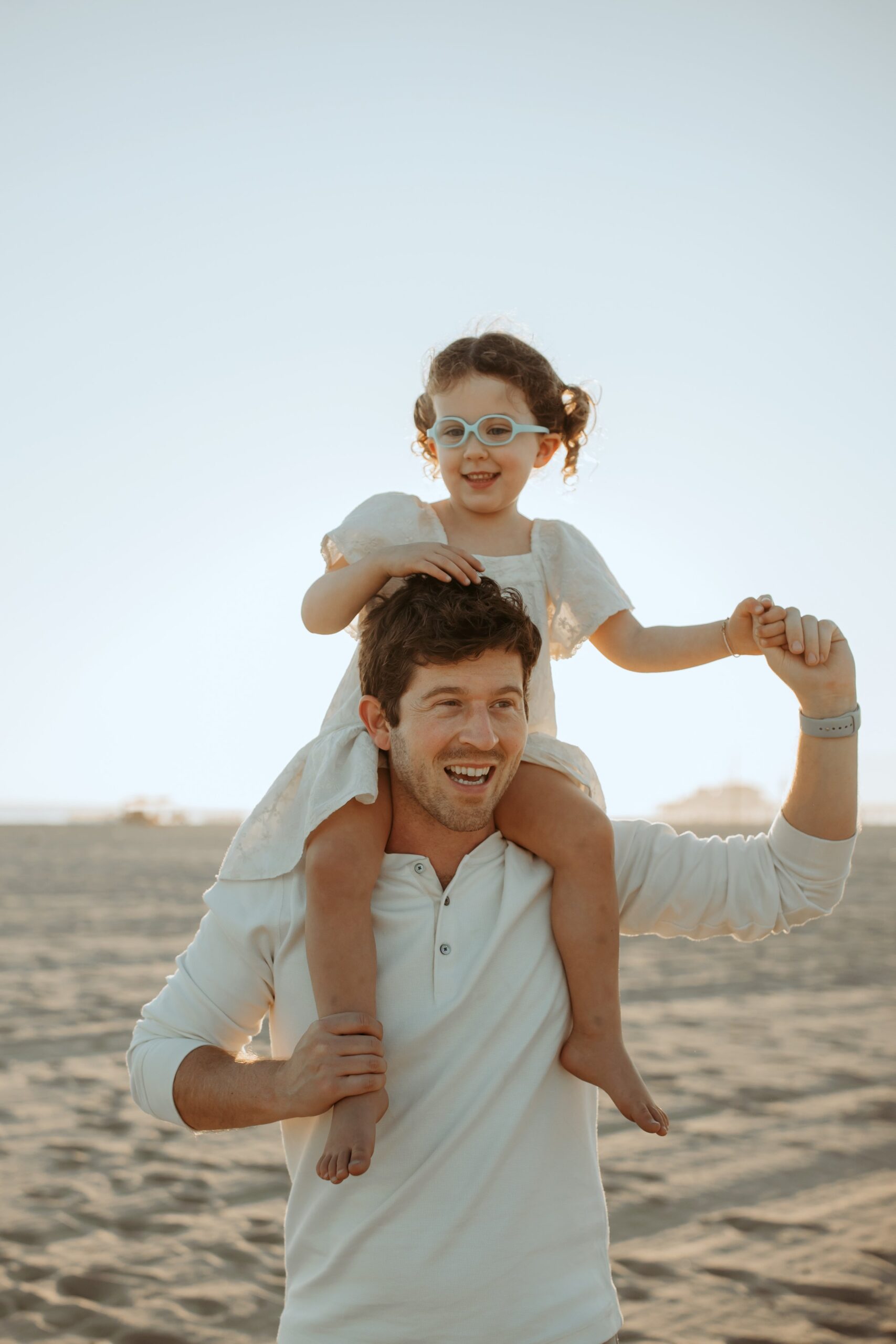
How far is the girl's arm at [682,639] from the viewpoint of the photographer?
2689 millimetres

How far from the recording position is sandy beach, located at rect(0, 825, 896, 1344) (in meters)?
5.82

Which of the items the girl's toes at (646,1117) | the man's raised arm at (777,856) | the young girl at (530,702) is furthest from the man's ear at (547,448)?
the girl's toes at (646,1117)

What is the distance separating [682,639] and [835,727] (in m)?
0.43

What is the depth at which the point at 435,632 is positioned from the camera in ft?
8.54

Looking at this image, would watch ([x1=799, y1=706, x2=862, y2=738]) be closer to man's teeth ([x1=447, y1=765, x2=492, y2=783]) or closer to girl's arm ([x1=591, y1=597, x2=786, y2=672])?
girl's arm ([x1=591, y1=597, x2=786, y2=672])

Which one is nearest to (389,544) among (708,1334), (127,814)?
(708,1334)

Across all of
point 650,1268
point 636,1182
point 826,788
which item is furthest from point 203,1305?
point 826,788

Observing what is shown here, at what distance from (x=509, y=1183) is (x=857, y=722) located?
1.26 metres

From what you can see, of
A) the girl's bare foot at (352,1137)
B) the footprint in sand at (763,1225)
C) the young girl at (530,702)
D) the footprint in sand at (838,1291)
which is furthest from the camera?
the footprint in sand at (763,1225)

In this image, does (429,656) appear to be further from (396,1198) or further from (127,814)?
(127,814)

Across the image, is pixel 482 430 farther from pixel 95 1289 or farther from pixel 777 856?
pixel 95 1289

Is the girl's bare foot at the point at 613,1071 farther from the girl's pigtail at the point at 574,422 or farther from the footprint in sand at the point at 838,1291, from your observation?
→ the footprint in sand at the point at 838,1291

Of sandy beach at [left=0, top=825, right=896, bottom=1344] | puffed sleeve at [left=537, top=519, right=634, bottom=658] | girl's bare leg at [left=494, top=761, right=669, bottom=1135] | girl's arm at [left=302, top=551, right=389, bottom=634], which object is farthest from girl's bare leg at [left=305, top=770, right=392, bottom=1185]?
sandy beach at [left=0, top=825, right=896, bottom=1344]

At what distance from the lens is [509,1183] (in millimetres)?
2402
